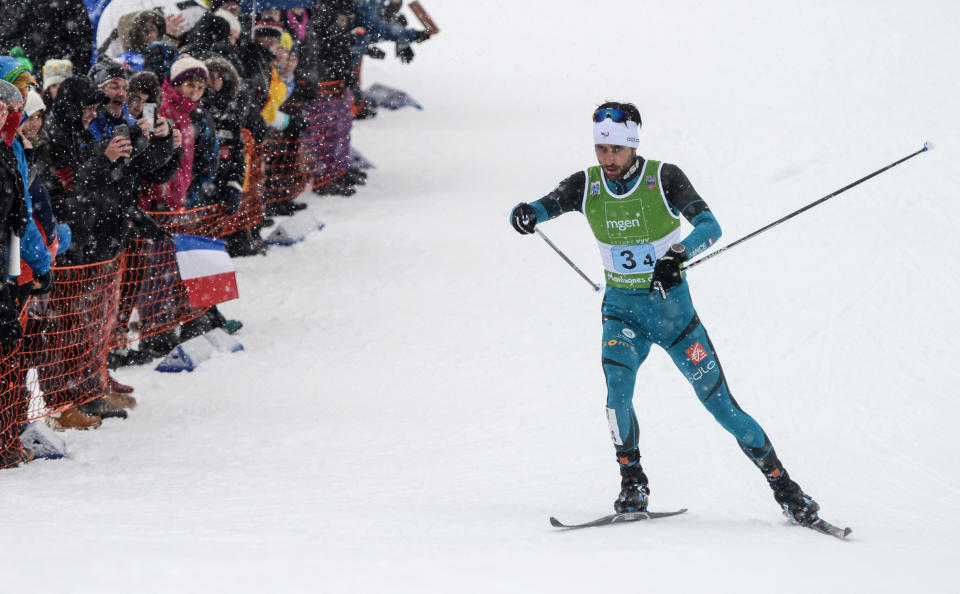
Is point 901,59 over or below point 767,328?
over

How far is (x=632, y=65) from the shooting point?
66.1ft

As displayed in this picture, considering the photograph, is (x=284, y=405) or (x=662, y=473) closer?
(x=662, y=473)

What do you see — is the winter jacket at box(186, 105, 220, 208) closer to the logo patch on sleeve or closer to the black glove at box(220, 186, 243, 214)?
the black glove at box(220, 186, 243, 214)

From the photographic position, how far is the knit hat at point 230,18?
9312 mm

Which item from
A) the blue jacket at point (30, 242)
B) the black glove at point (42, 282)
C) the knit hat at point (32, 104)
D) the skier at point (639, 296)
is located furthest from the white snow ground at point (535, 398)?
the knit hat at point (32, 104)

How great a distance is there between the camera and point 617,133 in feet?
16.7

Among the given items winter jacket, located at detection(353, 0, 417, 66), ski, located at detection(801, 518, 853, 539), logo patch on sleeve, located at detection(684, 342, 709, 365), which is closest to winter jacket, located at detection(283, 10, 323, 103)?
winter jacket, located at detection(353, 0, 417, 66)

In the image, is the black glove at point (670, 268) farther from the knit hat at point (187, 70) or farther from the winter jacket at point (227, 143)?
the winter jacket at point (227, 143)

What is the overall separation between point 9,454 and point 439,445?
249cm

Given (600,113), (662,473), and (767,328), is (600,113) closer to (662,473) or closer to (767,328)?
(662,473)

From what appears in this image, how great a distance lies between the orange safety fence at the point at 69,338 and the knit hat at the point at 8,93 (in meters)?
1.27

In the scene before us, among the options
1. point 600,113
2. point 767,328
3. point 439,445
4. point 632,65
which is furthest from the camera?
point 632,65

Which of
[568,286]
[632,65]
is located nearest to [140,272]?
[568,286]

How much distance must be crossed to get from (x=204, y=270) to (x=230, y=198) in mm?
1471
